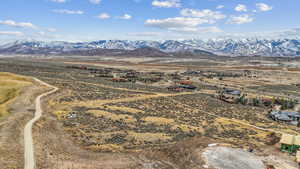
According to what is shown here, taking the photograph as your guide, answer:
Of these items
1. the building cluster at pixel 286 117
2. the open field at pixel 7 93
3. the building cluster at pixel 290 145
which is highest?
the open field at pixel 7 93

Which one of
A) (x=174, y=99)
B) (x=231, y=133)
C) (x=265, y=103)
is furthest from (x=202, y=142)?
(x=265, y=103)

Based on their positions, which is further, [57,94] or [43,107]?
[57,94]

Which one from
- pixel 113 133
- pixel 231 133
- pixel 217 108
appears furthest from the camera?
pixel 217 108

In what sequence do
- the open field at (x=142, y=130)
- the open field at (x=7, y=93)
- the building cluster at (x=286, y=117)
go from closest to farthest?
the open field at (x=142, y=130)
the open field at (x=7, y=93)
the building cluster at (x=286, y=117)

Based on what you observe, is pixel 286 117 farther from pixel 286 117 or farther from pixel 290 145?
pixel 290 145

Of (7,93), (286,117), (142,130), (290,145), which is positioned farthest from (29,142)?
(286,117)

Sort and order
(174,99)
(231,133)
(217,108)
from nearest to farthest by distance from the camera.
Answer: (231,133), (217,108), (174,99)

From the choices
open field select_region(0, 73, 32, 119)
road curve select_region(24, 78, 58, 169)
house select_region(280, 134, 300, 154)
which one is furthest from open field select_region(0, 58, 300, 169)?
open field select_region(0, 73, 32, 119)

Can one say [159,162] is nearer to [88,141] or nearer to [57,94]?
[88,141]

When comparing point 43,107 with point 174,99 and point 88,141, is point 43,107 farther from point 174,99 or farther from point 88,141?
point 174,99

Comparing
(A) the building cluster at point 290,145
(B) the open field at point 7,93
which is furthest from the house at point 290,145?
(B) the open field at point 7,93

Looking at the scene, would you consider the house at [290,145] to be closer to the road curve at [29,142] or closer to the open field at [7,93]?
the road curve at [29,142]
